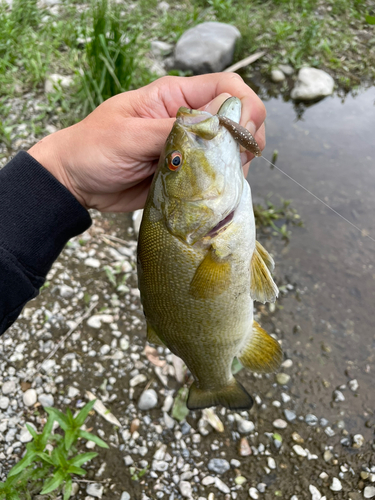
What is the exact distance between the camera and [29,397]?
313cm

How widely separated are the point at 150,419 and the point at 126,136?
7.14 ft

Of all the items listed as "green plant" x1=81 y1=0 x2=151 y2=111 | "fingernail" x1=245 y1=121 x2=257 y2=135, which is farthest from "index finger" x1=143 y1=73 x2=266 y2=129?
"green plant" x1=81 y1=0 x2=151 y2=111

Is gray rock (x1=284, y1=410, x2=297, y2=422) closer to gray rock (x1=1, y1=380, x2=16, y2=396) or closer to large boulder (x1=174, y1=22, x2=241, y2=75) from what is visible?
gray rock (x1=1, y1=380, x2=16, y2=396)

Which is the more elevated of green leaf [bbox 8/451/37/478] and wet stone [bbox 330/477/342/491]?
green leaf [bbox 8/451/37/478]

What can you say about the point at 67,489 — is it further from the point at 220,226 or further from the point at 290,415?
the point at 220,226

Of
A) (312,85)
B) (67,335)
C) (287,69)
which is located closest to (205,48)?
(287,69)

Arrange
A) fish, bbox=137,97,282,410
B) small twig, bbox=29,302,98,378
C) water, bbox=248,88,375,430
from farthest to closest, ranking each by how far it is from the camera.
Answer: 1. water, bbox=248,88,375,430
2. small twig, bbox=29,302,98,378
3. fish, bbox=137,97,282,410

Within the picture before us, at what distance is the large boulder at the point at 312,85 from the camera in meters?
6.41

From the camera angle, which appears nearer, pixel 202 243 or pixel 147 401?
pixel 202 243

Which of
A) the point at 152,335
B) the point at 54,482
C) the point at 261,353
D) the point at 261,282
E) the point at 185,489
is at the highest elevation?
the point at 261,282

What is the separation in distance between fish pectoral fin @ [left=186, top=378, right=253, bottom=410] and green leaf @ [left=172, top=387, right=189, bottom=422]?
36.3 inches

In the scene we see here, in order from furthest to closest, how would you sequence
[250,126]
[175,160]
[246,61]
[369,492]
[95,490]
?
[246,61] → [369,492] → [95,490] → [250,126] → [175,160]

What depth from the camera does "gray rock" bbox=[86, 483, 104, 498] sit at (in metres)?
2.77

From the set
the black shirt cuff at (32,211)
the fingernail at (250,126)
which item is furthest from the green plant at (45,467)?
the fingernail at (250,126)
